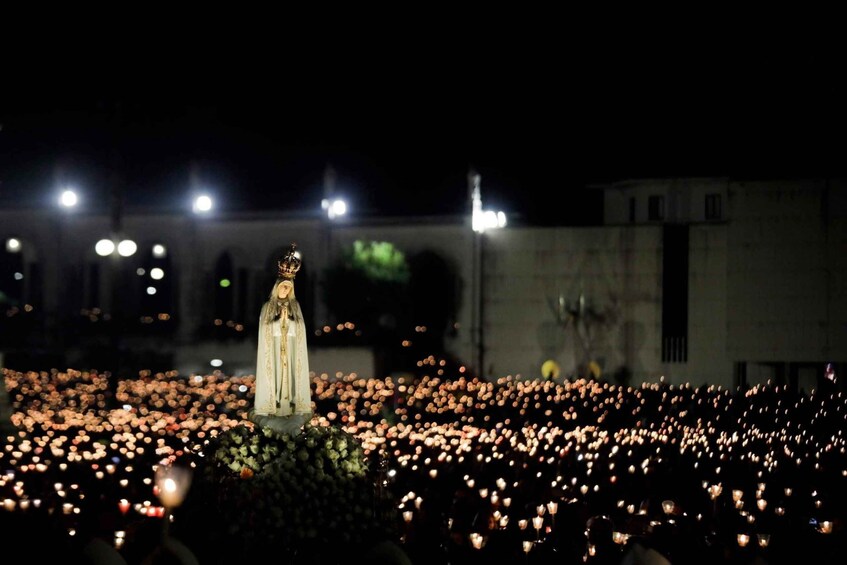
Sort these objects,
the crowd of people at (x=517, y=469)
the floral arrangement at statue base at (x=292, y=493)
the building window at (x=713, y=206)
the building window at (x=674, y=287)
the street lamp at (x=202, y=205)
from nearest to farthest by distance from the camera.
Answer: the crowd of people at (x=517, y=469)
the floral arrangement at statue base at (x=292, y=493)
the building window at (x=674, y=287)
the building window at (x=713, y=206)
the street lamp at (x=202, y=205)

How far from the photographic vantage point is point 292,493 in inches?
536

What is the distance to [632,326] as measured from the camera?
47188 millimetres

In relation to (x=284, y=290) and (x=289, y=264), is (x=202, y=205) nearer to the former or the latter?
(x=284, y=290)

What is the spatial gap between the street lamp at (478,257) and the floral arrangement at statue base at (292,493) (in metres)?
34.5

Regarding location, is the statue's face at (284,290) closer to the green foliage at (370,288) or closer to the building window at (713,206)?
the green foliage at (370,288)

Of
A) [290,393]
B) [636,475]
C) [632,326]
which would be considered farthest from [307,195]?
[290,393]

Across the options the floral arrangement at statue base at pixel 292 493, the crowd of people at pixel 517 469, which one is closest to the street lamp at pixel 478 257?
the crowd of people at pixel 517 469

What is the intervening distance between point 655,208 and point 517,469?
104ft

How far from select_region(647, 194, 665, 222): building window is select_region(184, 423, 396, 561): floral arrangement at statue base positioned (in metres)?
36.5

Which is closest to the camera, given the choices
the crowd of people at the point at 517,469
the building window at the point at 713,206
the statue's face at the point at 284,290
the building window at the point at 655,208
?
the crowd of people at the point at 517,469

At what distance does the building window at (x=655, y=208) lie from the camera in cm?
4925

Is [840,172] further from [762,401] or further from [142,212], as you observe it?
[142,212]

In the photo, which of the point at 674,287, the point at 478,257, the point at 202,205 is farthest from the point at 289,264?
the point at 202,205

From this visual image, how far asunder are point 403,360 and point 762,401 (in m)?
16.9
